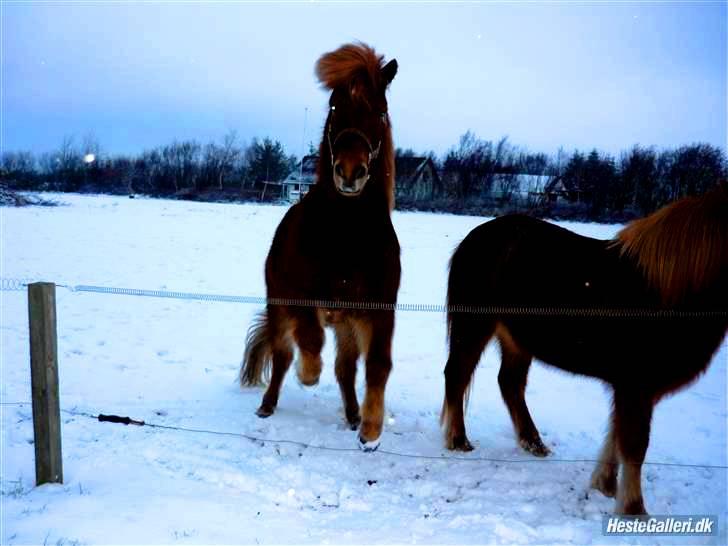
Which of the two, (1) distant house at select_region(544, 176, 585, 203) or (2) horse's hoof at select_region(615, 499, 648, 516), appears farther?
(1) distant house at select_region(544, 176, 585, 203)

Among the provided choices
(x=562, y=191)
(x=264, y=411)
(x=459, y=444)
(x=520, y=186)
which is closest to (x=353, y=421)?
(x=264, y=411)

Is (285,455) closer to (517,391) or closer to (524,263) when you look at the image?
(517,391)

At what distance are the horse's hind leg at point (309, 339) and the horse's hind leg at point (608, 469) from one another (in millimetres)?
1944

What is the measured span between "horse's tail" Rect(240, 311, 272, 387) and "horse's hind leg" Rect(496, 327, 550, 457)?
213 cm

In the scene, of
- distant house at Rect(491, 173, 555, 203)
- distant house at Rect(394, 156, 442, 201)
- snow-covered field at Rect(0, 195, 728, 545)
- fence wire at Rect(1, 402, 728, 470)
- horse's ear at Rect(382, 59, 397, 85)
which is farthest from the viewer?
distant house at Rect(394, 156, 442, 201)

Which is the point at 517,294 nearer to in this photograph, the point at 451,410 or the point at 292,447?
the point at 451,410

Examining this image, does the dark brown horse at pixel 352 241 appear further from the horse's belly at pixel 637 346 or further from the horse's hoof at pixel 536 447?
the horse's hoof at pixel 536 447

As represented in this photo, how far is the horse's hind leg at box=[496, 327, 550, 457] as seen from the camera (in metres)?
4.09

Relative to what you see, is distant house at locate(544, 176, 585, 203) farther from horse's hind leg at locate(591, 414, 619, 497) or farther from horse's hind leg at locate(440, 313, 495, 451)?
horse's hind leg at locate(591, 414, 619, 497)

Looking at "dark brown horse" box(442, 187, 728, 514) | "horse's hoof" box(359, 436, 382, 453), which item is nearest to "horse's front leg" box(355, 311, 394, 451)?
"horse's hoof" box(359, 436, 382, 453)

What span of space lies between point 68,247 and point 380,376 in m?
12.4

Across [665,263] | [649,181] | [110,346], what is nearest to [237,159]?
[649,181]

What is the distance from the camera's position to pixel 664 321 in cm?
292

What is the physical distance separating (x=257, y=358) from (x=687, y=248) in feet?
11.9
